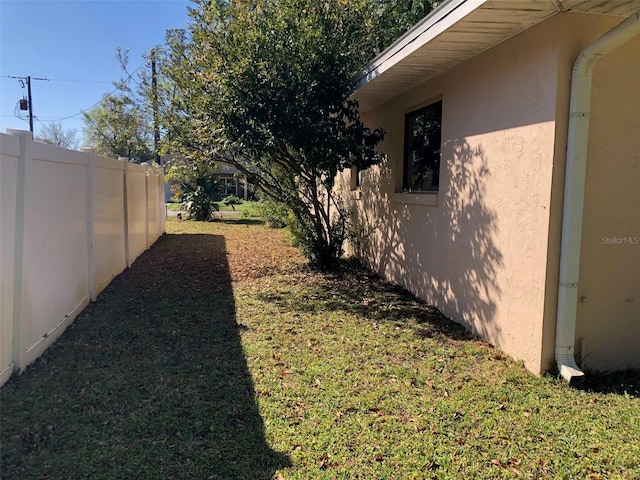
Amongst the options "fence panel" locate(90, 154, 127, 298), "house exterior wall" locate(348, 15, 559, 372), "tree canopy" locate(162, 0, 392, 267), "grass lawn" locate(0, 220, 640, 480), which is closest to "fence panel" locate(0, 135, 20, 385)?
"grass lawn" locate(0, 220, 640, 480)

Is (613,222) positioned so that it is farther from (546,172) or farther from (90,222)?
(90,222)

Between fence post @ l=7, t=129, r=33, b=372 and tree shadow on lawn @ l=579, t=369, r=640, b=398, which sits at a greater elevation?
fence post @ l=7, t=129, r=33, b=372

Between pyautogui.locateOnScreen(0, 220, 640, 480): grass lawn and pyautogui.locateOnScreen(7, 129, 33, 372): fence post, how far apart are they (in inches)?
9.3

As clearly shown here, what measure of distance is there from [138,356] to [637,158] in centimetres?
476

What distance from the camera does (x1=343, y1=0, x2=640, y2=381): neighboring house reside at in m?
3.73

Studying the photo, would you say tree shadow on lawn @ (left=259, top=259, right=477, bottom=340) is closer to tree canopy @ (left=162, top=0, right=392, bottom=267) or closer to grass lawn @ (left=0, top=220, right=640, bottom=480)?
grass lawn @ (left=0, top=220, right=640, bottom=480)

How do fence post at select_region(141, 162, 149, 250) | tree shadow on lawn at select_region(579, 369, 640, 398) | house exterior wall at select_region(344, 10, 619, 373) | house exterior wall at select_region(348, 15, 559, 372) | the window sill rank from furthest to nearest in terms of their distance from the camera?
1. fence post at select_region(141, 162, 149, 250)
2. the window sill
3. house exterior wall at select_region(348, 15, 559, 372)
4. house exterior wall at select_region(344, 10, 619, 373)
5. tree shadow on lawn at select_region(579, 369, 640, 398)

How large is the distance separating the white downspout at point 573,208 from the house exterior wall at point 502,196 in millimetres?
70

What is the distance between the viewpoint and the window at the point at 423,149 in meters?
6.27

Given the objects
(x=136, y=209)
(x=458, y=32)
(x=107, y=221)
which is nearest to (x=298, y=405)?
(x=458, y=32)

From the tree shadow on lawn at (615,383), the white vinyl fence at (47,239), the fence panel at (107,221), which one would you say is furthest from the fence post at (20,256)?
the tree shadow on lawn at (615,383)

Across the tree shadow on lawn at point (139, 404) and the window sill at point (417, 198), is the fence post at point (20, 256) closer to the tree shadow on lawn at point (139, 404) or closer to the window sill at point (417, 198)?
the tree shadow on lawn at point (139, 404)

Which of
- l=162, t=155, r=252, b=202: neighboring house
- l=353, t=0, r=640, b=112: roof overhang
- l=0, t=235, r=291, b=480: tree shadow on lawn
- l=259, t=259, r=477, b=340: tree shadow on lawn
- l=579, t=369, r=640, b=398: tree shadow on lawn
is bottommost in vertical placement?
l=0, t=235, r=291, b=480: tree shadow on lawn

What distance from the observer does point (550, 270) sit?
3.89 meters
